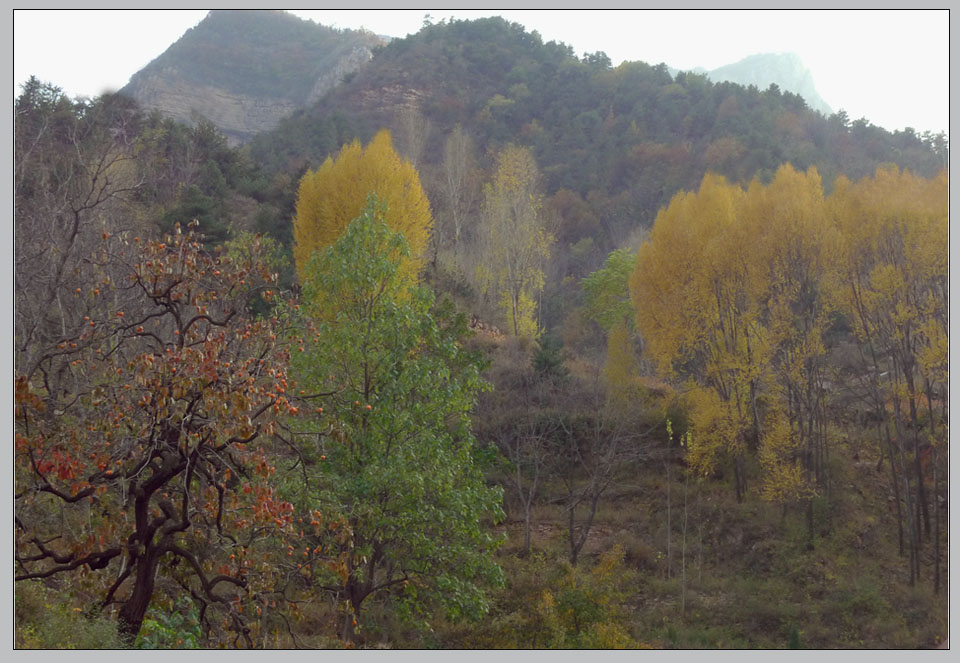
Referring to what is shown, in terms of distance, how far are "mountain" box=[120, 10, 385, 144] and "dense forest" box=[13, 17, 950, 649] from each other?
130 ft

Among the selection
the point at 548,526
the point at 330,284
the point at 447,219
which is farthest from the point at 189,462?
the point at 447,219

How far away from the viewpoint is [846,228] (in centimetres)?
1906

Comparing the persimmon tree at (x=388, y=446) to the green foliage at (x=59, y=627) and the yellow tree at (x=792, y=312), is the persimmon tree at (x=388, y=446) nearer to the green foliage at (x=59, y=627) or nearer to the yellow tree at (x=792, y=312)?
the green foliage at (x=59, y=627)

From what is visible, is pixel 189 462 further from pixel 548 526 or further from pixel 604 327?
pixel 604 327

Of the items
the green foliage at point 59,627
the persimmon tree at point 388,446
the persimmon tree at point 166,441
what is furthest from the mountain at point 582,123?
the persimmon tree at point 166,441

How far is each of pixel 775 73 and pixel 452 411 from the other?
285 ft

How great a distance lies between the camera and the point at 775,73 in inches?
3430

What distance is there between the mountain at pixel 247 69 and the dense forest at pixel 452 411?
3974cm

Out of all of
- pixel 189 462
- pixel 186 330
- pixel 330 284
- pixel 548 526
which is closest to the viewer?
pixel 189 462

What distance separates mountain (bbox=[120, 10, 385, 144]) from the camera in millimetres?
76250

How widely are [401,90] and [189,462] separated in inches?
2669

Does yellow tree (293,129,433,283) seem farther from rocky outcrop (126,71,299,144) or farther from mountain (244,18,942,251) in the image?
rocky outcrop (126,71,299,144)

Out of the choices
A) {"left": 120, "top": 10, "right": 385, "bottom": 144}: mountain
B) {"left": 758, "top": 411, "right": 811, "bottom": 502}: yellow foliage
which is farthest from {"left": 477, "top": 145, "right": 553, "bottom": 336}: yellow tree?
{"left": 120, "top": 10, "right": 385, "bottom": 144}: mountain

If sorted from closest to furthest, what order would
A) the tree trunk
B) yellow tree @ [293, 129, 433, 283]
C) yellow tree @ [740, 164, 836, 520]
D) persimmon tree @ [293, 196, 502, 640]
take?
the tree trunk
persimmon tree @ [293, 196, 502, 640]
yellow tree @ [740, 164, 836, 520]
yellow tree @ [293, 129, 433, 283]
